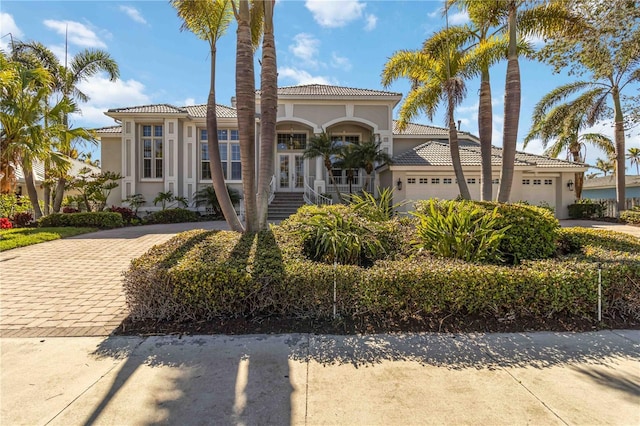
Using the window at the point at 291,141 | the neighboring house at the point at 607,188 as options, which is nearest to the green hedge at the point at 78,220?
the window at the point at 291,141

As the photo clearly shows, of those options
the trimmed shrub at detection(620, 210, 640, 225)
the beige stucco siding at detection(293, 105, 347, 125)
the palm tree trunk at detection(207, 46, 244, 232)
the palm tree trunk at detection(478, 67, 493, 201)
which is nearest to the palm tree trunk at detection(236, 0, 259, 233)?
the palm tree trunk at detection(207, 46, 244, 232)

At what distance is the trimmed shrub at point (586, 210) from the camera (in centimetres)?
1819

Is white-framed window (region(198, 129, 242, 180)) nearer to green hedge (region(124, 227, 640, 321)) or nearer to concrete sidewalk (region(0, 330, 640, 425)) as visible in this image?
green hedge (region(124, 227, 640, 321))

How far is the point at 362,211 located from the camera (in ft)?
23.4

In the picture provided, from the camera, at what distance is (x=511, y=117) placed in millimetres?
8031

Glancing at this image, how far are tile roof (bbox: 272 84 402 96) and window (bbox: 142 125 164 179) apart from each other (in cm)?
638

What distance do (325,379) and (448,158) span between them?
15.8 metres

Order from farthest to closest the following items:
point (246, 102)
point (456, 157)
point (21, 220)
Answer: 1. point (21, 220)
2. point (456, 157)
3. point (246, 102)

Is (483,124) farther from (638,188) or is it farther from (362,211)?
(638,188)

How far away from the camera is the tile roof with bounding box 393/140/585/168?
16.1 m

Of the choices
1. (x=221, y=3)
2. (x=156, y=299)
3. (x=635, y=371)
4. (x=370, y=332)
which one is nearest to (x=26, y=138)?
(x=221, y=3)

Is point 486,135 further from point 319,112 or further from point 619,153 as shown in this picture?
point 619,153

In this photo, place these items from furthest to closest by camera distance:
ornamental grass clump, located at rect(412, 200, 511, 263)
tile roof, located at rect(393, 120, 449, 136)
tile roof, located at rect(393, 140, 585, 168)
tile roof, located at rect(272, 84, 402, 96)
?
tile roof, located at rect(393, 120, 449, 136) → tile roof, located at rect(272, 84, 402, 96) → tile roof, located at rect(393, 140, 585, 168) → ornamental grass clump, located at rect(412, 200, 511, 263)

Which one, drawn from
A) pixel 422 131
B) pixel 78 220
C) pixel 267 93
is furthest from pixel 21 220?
pixel 422 131
